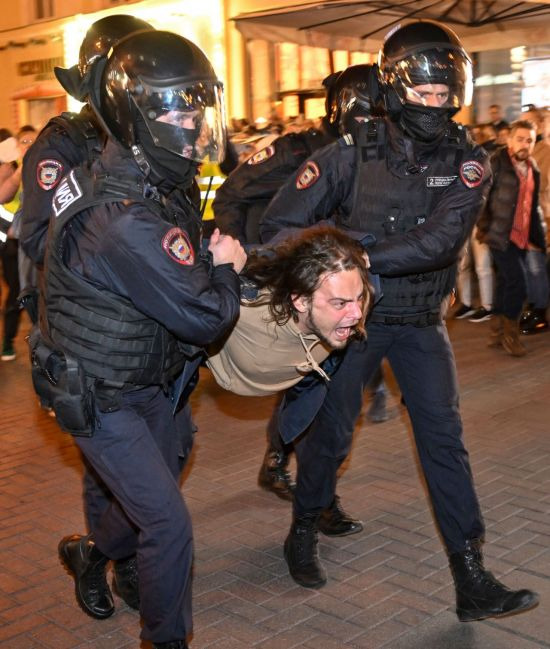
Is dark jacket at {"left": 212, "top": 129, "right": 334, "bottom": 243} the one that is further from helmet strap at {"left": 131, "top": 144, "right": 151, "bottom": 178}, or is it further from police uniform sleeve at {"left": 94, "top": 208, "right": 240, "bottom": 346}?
police uniform sleeve at {"left": 94, "top": 208, "right": 240, "bottom": 346}

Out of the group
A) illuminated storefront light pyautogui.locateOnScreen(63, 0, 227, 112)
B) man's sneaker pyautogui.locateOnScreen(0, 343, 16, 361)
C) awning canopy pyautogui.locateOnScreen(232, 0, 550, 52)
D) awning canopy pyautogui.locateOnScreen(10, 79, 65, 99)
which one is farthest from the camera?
awning canopy pyautogui.locateOnScreen(10, 79, 65, 99)

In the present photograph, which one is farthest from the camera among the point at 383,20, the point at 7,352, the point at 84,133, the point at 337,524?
the point at 383,20

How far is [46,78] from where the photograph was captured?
2011cm

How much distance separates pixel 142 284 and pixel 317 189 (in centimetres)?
113

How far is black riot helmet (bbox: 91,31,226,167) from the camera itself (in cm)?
277

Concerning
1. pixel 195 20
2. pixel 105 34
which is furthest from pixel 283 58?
pixel 105 34

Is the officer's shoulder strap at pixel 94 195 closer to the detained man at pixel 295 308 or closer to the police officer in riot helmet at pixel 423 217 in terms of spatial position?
the detained man at pixel 295 308

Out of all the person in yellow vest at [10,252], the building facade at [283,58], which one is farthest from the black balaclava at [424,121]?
the building facade at [283,58]

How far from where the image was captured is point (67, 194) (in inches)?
112

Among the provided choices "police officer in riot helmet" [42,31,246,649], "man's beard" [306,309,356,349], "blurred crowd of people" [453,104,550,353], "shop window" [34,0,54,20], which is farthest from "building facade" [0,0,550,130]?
"police officer in riot helmet" [42,31,246,649]

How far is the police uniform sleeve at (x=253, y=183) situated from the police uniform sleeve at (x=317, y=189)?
1270 mm

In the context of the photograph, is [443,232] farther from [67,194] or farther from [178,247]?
[67,194]

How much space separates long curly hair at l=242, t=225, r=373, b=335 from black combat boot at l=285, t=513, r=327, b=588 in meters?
1.11

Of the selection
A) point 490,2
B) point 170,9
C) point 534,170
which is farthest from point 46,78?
point 534,170
